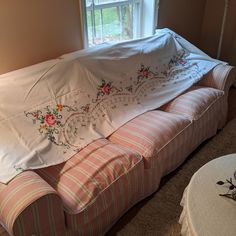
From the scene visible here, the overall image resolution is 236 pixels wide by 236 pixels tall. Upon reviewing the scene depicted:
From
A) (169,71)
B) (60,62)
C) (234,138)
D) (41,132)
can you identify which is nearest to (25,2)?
(60,62)

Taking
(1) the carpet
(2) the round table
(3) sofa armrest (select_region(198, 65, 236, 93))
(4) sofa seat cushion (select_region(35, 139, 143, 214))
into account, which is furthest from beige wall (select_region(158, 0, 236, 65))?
(2) the round table

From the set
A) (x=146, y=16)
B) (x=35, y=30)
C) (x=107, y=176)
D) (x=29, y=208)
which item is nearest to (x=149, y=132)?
(x=107, y=176)

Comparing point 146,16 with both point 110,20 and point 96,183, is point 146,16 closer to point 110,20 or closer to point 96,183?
point 110,20

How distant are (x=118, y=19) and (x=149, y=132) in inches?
49.5

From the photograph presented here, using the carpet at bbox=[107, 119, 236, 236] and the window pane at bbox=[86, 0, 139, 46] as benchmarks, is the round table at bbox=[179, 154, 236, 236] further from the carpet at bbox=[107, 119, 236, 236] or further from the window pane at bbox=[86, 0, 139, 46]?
the window pane at bbox=[86, 0, 139, 46]

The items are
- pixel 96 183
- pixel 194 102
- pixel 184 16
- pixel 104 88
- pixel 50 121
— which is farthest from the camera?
pixel 184 16

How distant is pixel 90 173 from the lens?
1.39 meters

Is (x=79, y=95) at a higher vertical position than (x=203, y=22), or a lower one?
lower

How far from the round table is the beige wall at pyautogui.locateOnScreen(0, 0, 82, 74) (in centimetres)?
134

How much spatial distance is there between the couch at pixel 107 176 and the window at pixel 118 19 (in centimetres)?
85

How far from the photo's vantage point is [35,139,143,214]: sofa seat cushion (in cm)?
129

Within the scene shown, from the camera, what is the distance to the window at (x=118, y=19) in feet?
7.17

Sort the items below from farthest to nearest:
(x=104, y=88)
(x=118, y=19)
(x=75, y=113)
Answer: (x=118, y=19), (x=104, y=88), (x=75, y=113)

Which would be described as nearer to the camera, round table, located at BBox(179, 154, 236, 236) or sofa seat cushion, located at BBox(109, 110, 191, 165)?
round table, located at BBox(179, 154, 236, 236)
